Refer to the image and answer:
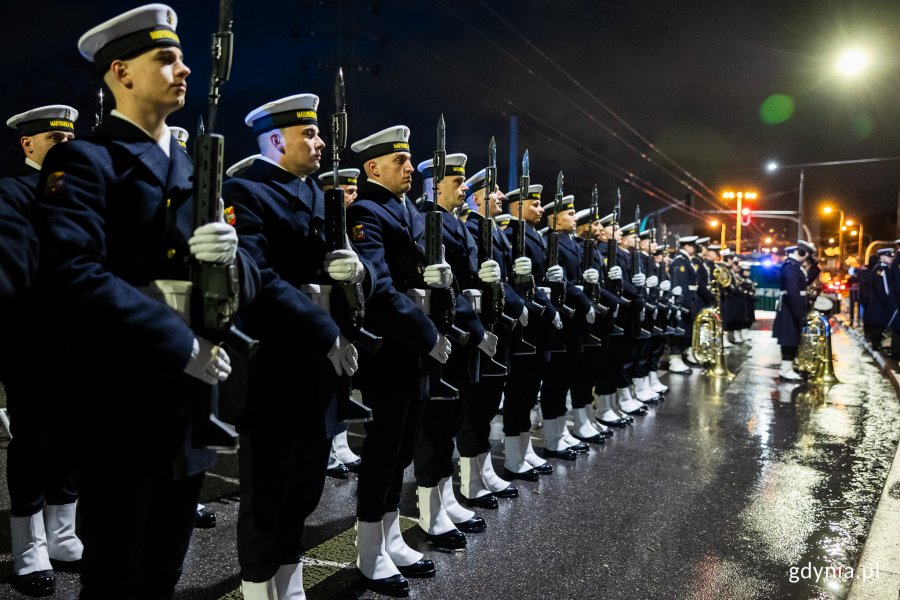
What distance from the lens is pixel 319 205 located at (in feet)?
11.3

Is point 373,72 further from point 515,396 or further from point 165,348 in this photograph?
point 165,348

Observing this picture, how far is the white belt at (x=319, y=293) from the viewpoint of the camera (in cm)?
332

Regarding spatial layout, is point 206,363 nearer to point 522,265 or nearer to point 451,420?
point 451,420

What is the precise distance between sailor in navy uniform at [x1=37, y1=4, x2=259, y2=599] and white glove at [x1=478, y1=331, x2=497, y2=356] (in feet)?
8.74

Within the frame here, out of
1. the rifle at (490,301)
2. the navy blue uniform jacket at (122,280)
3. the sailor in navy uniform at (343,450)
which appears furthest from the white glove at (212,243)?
the sailor in navy uniform at (343,450)

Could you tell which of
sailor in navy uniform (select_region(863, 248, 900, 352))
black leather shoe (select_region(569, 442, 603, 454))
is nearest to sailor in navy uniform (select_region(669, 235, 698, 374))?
sailor in navy uniform (select_region(863, 248, 900, 352))

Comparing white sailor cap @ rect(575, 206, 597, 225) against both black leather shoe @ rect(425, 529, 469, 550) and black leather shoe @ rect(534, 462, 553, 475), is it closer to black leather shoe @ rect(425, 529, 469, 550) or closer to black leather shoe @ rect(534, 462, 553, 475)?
black leather shoe @ rect(534, 462, 553, 475)

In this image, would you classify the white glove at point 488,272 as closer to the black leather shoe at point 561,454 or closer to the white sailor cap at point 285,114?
the white sailor cap at point 285,114

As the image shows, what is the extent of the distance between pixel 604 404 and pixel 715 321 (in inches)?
196

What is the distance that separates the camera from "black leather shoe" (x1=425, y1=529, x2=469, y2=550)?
177 inches

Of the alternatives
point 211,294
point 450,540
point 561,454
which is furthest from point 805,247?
point 211,294

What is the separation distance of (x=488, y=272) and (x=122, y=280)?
2.96m

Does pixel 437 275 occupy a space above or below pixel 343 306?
above

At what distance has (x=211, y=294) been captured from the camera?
2.44 metres
